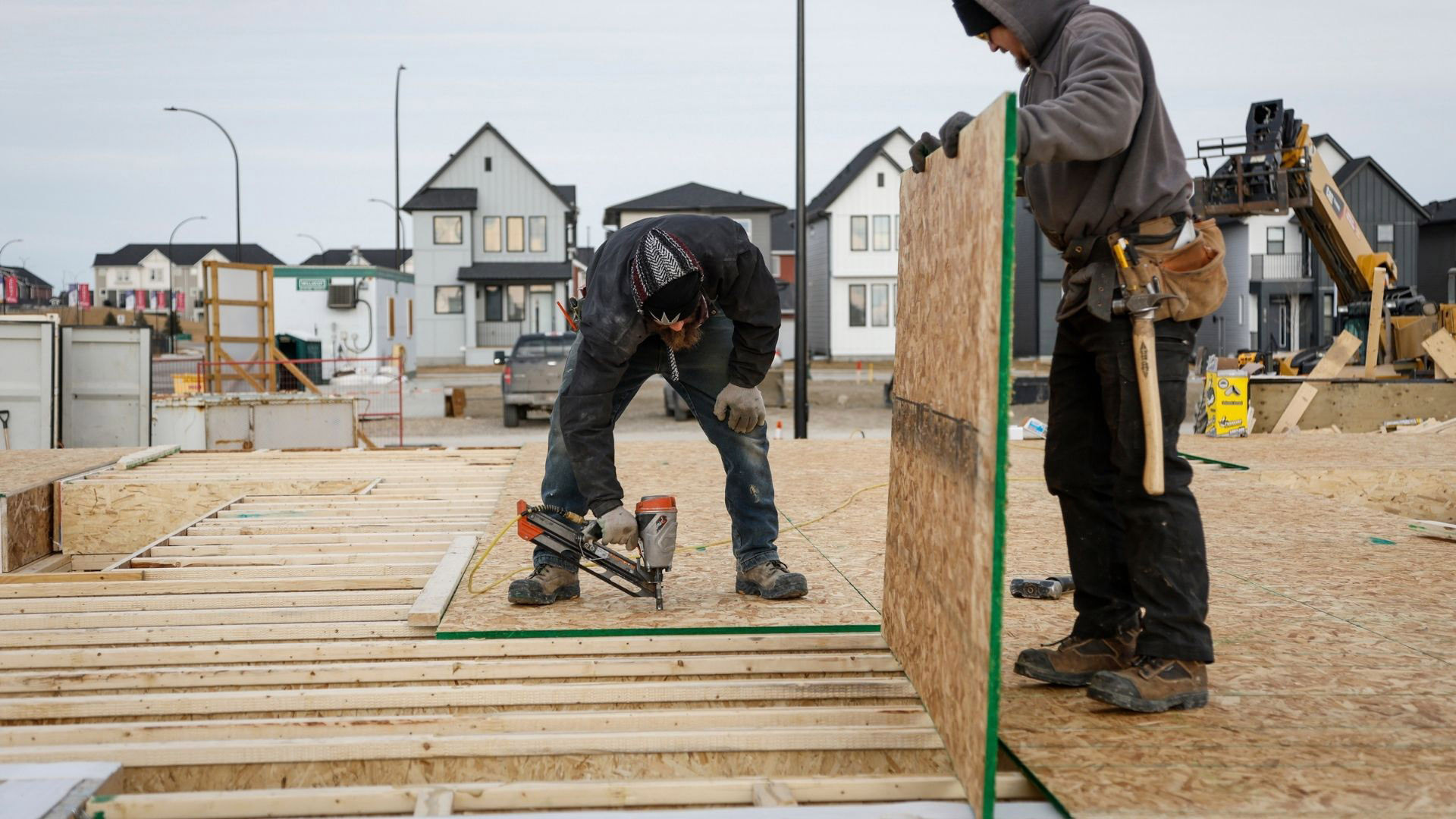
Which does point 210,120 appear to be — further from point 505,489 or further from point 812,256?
point 505,489

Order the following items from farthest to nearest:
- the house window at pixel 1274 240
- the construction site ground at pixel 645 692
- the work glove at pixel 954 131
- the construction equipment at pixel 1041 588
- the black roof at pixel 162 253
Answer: the black roof at pixel 162 253 → the house window at pixel 1274 240 → the construction equipment at pixel 1041 588 → the work glove at pixel 954 131 → the construction site ground at pixel 645 692

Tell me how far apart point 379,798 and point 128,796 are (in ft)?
1.73

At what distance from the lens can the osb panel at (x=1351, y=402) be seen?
11969mm

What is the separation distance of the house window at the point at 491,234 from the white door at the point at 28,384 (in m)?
28.1

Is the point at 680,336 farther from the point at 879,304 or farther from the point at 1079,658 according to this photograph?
the point at 879,304

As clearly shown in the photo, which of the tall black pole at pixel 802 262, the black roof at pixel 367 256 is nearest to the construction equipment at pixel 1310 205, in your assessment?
the tall black pole at pixel 802 262

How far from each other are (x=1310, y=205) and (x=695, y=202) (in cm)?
2612

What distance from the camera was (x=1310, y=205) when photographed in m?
13.1

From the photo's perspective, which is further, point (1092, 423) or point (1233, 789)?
point (1092, 423)

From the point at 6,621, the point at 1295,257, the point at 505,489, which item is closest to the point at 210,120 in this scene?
the point at 505,489

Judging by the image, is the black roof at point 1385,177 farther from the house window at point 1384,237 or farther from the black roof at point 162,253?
the black roof at point 162,253

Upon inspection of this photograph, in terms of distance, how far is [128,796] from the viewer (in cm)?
237

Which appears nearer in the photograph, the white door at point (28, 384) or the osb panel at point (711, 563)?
the osb panel at point (711, 563)

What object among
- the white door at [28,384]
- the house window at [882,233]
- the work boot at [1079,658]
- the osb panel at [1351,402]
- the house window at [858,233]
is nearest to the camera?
the work boot at [1079,658]
